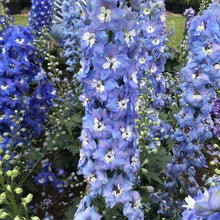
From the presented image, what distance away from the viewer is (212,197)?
68 centimetres

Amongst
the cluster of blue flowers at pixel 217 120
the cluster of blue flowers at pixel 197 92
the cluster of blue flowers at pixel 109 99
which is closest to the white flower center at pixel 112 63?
the cluster of blue flowers at pixel 109 99

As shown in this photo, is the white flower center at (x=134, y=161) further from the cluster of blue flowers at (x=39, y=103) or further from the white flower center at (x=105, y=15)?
the cluster of blue flowers at (x=39, y=103)

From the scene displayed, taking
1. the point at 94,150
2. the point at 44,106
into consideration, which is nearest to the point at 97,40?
Result: the point at 94,150

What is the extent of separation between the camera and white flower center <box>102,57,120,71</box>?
51.0 inches

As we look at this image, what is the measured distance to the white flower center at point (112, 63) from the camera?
129cm

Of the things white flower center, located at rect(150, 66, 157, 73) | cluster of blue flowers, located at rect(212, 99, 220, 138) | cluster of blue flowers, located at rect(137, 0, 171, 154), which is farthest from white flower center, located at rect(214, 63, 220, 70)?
cluster of blue flowers, located at rect(212, 99, 220, 138)

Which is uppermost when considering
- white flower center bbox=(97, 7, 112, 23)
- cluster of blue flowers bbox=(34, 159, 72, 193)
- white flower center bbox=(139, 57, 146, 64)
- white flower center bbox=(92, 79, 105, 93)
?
white flower center bbox=(97, 7, 112, 23)

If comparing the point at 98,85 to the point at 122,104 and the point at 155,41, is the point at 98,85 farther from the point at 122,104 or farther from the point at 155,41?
the point at 155,41

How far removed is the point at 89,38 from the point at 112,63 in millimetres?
171

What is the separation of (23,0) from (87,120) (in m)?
18.0

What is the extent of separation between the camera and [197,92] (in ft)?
6.86

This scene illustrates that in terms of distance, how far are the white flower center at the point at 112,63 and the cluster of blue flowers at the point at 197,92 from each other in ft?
3.07

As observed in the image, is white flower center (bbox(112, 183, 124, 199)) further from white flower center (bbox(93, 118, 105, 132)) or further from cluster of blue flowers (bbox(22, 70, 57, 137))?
cluster of blue flowers (bbox(22, 70, 57, 137))

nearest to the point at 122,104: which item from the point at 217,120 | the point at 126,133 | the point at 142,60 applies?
the point at 126,133
